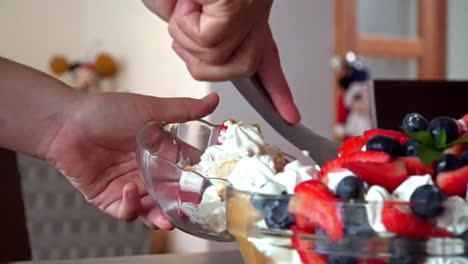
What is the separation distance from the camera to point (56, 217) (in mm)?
2740

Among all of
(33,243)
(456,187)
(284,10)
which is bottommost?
(33,243)

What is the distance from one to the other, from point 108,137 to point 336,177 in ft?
1.73

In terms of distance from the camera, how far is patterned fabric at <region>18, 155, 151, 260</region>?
2.71 metres

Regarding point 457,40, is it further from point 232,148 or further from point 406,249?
point 406,249

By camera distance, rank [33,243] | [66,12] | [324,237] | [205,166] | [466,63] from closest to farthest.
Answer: [324,237]
[205,166]
[33,243]
[66,12]
[466,63]

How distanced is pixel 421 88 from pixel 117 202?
3.16ft

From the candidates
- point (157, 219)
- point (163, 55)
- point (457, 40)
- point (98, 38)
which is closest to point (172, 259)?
point (157, 219)

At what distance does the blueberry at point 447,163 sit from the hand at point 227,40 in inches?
12.9

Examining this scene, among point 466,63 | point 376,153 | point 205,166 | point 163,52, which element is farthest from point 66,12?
point 376,153

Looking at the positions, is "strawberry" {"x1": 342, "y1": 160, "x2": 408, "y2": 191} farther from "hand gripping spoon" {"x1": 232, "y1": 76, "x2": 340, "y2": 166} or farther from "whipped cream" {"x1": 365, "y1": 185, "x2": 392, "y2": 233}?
A: "hand gripping spoon" {"x1": 232, "y1": 76, "x2": 340, "y2": 166}

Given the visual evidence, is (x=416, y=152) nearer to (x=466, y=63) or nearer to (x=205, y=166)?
(x=205, y=166)

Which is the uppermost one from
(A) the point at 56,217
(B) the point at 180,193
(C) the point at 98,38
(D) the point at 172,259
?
(C) the point at 98,38

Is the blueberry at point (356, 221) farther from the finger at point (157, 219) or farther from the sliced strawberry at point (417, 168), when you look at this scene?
the finger at point (157, 219)

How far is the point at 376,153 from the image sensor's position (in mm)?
596
